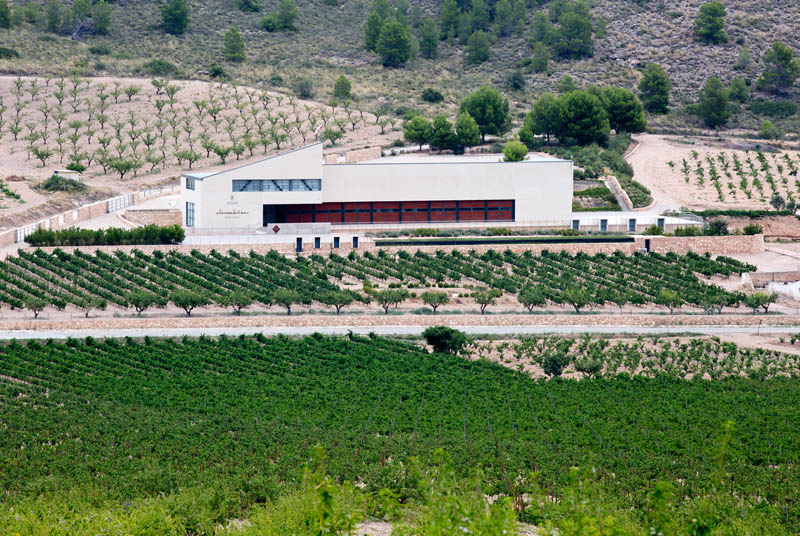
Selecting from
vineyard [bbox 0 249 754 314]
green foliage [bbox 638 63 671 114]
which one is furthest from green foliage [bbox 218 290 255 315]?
green foliage [bbox 638 63 671 114]

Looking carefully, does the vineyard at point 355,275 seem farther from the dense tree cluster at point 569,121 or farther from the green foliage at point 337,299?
the dense tree cluster at point 569,121

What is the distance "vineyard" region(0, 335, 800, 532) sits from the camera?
28.0 meters

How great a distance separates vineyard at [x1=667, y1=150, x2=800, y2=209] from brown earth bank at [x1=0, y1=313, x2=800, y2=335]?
25.7 m

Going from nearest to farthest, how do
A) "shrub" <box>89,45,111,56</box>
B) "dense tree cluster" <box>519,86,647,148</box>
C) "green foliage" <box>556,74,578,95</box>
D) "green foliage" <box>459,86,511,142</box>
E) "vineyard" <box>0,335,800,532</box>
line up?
"vineyard" <box>0,335,800,532</box> < "dense tree cluster" <box>519,86,647,148</box> < "green foliage" <box>459,86,511,142</box> < "green foliage" <box>556,74,578,95</box> < "shrub" <box>89,45,111,56</box>

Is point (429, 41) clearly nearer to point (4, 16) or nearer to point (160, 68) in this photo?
point (160, 68)

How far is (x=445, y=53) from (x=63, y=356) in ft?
264

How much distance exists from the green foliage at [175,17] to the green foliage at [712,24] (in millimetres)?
53314

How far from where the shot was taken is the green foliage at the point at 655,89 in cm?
9650

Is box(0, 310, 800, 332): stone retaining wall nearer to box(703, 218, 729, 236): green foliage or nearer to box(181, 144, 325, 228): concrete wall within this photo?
box(703, 218, 729, 236): green foliage

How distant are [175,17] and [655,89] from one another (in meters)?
49.5

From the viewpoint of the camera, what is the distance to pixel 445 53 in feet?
379

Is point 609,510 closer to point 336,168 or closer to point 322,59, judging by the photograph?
point 336,168

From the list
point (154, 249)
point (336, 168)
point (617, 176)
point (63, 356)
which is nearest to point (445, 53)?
point (617, 176)

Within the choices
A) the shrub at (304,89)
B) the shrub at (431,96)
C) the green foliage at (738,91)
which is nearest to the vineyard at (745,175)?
the green foliage at (738,91)
